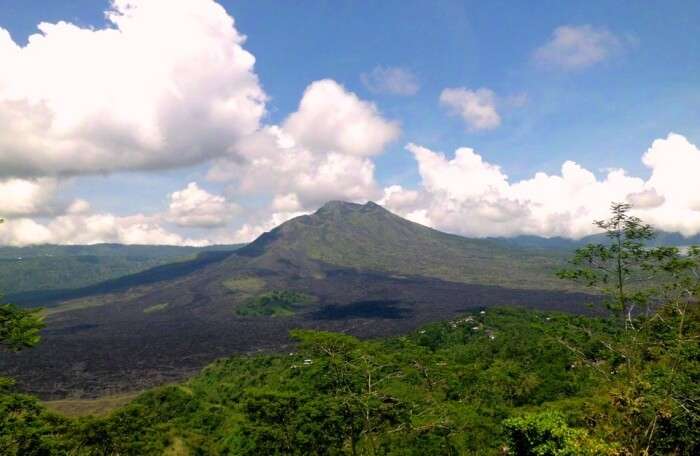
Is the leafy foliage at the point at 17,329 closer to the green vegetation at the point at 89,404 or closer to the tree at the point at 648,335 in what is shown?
the tree at the point at 648,335

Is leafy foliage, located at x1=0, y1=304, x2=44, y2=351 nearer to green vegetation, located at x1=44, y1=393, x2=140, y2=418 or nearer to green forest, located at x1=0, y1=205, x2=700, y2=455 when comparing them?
green forest, located at x1=0, y1=205, x2=700, y2=455

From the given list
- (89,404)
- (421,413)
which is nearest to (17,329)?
(421,413)

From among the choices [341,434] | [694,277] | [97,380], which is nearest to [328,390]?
[341,434]

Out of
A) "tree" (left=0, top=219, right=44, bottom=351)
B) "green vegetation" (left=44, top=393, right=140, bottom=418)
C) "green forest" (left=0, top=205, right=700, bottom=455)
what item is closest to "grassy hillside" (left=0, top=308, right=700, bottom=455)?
"green forest" (left=0, top=205, right=700, bottom=455)

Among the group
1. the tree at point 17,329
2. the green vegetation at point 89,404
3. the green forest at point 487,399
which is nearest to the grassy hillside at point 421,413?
the green forest at point 487,399

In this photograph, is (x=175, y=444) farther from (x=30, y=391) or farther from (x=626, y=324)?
(x=30, y=391)

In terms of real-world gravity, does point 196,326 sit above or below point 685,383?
below

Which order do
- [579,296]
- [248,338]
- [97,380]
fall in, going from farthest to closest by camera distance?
[579,296] → [248,338] → [97,380]
